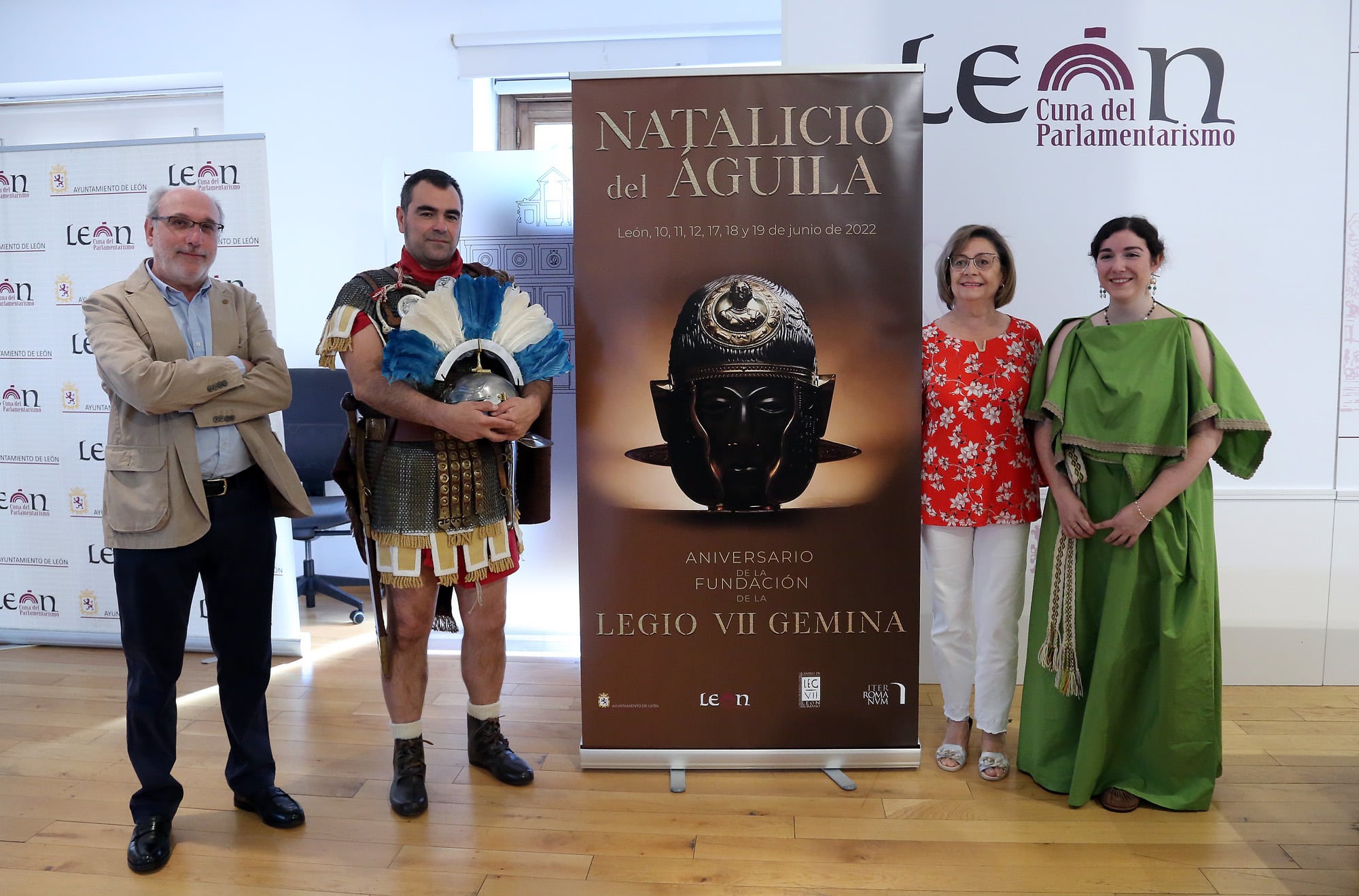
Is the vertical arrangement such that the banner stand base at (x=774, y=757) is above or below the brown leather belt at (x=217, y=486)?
below

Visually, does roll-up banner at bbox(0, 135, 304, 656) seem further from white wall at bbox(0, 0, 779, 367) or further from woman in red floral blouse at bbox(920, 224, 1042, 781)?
woman in red floral blouse at bbox(920, 224, 1042, 781)

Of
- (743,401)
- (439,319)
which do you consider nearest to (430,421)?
(439,319)

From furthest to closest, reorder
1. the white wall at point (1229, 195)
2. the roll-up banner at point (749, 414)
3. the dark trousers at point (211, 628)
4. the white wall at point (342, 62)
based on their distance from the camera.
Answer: the white wall at point (342, 62) → the white wall at point (1229, 195) → the roll-up banner at point (749, 414) → the dark trousers at point (211, 628)

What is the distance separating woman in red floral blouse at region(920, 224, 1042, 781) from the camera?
2.66 metres

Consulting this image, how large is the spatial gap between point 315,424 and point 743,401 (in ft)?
8.99

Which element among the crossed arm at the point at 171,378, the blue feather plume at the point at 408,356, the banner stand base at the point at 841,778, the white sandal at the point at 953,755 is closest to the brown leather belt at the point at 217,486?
the crossed arm at the point at 171,378

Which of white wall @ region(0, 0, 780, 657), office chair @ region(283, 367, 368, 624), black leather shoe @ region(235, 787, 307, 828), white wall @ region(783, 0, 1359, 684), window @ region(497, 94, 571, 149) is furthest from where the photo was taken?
window @ region(497, 94, 571, 149)

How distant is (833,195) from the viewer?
2604 mm

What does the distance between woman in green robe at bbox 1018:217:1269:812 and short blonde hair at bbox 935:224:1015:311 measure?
0.22 m

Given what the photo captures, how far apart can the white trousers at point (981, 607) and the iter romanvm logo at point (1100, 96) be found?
1.59 metres

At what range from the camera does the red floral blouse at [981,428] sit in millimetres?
2656

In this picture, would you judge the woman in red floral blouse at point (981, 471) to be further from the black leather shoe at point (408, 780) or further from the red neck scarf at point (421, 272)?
the black leather shoe at point (408, 780)

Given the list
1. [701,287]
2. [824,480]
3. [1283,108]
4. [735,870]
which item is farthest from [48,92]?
[1283,108]

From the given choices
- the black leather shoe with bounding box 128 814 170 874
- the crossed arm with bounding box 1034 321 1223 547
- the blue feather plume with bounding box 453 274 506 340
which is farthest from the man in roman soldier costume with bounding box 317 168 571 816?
the crossed arm with bounding box 1034 321 1223 547
